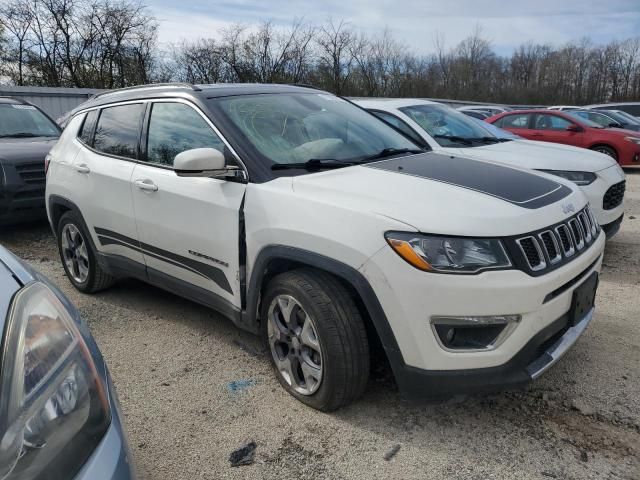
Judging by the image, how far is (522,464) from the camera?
7.77ft

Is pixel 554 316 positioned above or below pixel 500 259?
below

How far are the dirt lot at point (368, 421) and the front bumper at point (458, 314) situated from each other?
0.36 m

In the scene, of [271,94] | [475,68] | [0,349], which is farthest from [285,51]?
[0,349]

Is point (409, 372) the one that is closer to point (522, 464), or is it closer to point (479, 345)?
point (479, 345)

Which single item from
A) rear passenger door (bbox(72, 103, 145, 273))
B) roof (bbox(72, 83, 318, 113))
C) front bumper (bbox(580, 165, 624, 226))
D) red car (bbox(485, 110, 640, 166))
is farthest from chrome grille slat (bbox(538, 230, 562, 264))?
red car (bbox(485, 110, 640, 166))

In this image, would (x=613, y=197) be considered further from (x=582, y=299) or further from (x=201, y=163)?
(x=201, y=163)

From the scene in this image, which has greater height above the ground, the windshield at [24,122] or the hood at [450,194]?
the windshield at [24,122]

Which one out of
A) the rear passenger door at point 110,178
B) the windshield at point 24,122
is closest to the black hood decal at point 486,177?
the rear passenger door at point 110,178

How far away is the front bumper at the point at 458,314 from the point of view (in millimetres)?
2244

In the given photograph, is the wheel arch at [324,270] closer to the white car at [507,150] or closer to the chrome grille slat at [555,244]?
the chrome grille slat at [555,244]

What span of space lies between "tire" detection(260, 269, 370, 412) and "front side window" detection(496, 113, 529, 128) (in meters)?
11.4

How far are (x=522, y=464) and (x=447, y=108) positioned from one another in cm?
524

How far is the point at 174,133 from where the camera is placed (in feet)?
11.4

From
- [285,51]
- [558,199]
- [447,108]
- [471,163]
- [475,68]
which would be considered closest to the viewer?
[558,199]
